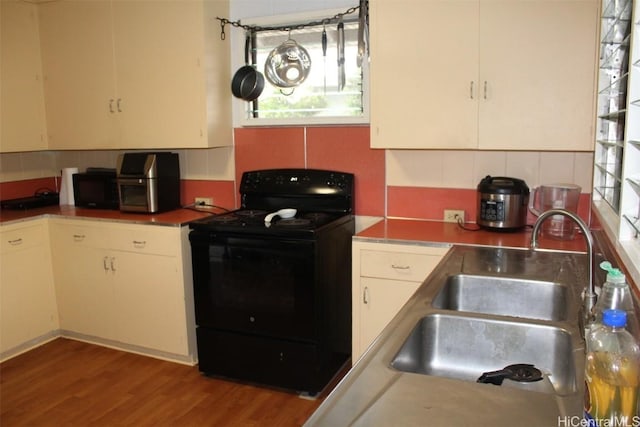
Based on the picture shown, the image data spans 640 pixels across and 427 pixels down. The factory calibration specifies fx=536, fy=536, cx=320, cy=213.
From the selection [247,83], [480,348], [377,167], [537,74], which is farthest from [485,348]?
[247,83]

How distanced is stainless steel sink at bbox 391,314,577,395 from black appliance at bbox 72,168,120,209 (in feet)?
8.98

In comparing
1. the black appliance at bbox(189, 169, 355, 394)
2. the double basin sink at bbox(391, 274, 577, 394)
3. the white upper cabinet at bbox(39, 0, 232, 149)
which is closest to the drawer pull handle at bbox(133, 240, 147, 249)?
the black appliance at bbox(189, 169, 355, 394)

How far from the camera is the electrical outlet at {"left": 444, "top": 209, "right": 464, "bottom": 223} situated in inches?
116

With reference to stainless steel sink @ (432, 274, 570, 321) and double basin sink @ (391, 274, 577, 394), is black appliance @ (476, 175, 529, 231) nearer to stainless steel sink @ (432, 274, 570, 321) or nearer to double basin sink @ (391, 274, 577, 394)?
stainless steel sink @ (432, 274, 570, 321)

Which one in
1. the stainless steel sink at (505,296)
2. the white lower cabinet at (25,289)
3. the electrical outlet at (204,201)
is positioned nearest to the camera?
the stainless steel sink at (505,296)

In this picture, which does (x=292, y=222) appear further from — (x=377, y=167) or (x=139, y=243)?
(x=139, y=243)

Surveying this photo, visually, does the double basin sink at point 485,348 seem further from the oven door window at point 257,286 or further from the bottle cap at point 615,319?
the oven door window at point 257,286

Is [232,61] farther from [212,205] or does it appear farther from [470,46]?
[470,46]

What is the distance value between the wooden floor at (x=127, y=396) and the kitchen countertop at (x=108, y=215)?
0.87 metres

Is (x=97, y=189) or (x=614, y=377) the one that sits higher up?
(x=97, y=189)

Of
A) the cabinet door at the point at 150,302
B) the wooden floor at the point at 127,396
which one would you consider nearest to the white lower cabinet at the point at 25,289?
the wooden floor at the point at 127,396

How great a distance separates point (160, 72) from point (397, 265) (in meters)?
1.87

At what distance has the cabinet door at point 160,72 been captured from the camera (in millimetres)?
3160

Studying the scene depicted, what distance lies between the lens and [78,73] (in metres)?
3.54
